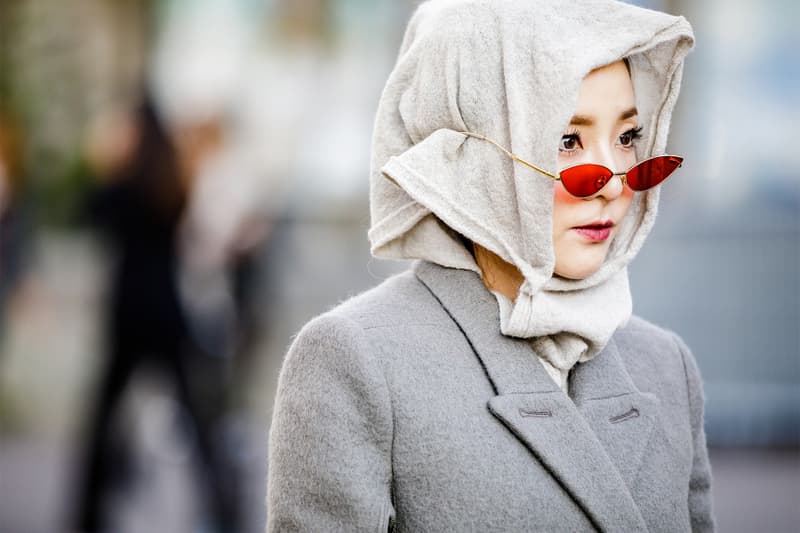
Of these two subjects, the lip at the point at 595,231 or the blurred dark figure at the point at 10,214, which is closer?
the lip at the point at 595,231

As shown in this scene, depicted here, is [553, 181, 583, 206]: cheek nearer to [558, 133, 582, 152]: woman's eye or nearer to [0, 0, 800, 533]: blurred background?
[558, 133, 582, 152]: woman's eye

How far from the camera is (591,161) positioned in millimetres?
2367

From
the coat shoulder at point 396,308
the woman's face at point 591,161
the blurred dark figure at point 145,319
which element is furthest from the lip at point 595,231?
the blurred dark figure at point 145,319

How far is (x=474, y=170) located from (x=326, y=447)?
583 millimetres

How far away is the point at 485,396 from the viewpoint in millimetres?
2301

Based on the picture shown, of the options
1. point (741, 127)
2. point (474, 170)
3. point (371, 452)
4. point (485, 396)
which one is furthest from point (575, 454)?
point (741, 127)

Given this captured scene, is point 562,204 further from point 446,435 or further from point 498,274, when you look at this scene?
point 446,435

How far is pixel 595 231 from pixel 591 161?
139mm

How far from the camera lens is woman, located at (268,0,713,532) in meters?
2.22

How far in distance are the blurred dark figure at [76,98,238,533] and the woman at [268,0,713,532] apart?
3778mm

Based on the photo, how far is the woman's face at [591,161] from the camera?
2.35 meters

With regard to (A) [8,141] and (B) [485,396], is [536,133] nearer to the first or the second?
(B) [485,396]

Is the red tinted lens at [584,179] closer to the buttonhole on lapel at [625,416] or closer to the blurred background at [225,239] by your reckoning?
the buttonhole on lapel at [625,416]

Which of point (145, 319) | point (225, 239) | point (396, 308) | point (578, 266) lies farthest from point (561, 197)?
point (225, 239)
